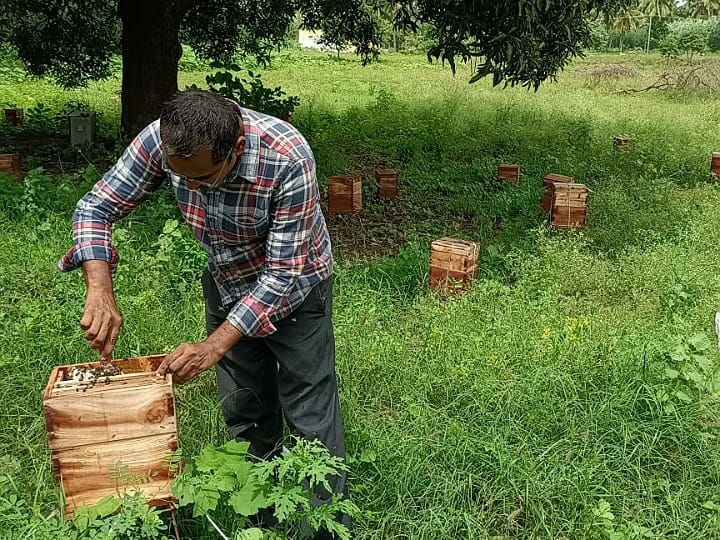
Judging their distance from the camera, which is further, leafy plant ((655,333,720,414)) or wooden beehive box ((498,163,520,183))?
wooden beehive box ((498,163,520,183))

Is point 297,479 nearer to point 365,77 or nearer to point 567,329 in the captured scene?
point 567,329

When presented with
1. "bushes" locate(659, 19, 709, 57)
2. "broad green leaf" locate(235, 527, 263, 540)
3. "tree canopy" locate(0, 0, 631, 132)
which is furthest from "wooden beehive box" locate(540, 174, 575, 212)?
"bushes" locate(659, 19, 709, 57)

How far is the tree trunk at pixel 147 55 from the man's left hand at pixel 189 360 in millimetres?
6331

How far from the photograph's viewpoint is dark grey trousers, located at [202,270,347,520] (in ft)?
→ 8.85

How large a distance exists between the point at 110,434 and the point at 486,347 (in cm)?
226

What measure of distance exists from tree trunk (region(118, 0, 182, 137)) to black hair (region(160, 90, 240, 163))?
20.9 feet

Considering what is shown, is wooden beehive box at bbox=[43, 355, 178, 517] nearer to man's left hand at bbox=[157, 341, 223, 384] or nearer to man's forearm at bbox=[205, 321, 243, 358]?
man's left hand at bbox=[157, 341, 223, 384]

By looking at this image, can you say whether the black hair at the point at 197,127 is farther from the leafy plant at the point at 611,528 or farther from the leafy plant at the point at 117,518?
the leafy plant at the point at 611,528

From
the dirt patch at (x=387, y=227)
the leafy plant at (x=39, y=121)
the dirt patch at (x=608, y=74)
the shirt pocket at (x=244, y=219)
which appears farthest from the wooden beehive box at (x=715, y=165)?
the dirt patch at (x=608, y=74)

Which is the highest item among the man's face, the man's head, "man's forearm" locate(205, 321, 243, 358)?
the man's head

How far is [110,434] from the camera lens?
2332 mm

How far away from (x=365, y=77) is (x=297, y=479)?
64.0ft

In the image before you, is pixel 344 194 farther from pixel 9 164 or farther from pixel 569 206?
pixel 9 164

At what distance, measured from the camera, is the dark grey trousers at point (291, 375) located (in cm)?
270
